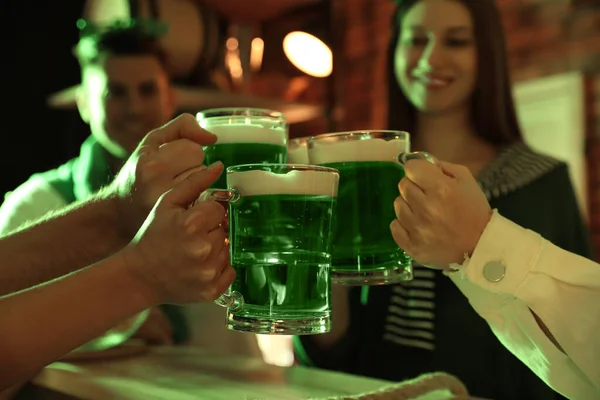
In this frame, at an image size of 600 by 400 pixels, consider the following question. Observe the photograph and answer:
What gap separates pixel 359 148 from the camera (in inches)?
33.4

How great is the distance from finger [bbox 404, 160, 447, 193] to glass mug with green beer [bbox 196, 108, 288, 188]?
0.22 meters

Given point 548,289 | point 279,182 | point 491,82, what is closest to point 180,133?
point 279,182

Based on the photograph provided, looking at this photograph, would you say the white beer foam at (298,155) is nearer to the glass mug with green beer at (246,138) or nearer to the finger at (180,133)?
the glass mug with green beer at (246,138)

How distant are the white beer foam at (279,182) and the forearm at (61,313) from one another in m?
0.17

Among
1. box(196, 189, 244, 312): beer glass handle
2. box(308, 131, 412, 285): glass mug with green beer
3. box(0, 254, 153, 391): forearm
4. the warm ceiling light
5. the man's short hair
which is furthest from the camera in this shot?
the warm ceiling light

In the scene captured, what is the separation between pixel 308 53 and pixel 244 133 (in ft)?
7.01

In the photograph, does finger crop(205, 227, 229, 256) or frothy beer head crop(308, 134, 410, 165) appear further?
frothy beer head crop(308, 134, 410, 165)

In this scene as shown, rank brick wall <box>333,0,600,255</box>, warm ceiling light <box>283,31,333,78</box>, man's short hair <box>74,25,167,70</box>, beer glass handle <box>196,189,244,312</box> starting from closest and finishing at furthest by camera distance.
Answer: beer glass handle <box>196,189,244,312</box> → man's short hair <box>74,25,167,70</box> → brick wall <box>333,0,600,255</box> → warm ceiling light <box>283,31,333,78</box>

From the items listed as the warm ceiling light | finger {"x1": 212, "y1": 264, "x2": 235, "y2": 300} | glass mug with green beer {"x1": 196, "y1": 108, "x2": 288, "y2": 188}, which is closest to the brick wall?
the warm ceiling light

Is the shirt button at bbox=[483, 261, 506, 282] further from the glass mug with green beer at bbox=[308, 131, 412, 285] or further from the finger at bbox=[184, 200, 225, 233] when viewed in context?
the finger at bbox=[184, 200, 225, 233]

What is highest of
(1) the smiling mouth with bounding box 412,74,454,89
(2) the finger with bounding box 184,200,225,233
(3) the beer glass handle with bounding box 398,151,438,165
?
(1) the smiling mouth with bounding box 412,74,454,89

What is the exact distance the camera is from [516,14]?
2988 mm

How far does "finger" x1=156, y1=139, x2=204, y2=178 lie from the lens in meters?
0.75

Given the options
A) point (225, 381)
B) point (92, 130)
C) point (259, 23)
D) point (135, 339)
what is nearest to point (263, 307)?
point (225, 381)
